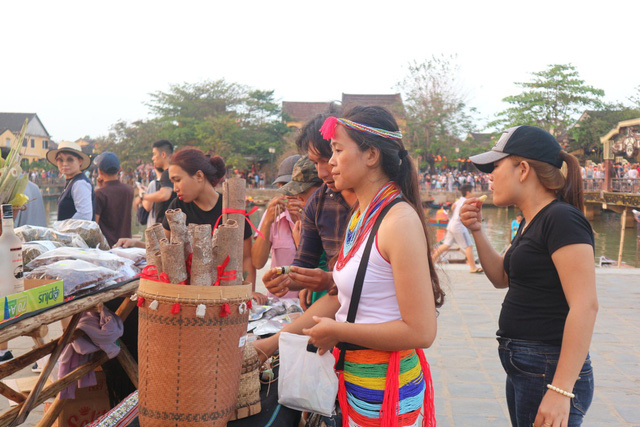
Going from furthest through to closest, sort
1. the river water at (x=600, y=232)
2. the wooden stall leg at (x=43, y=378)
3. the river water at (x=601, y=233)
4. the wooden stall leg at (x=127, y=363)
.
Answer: the river water at (x=600, y=232)
the river water at (x=601, y=233)
the wooden stall leg at (x=127, y=363)
the wooden stall leg at (x=43, y=378)

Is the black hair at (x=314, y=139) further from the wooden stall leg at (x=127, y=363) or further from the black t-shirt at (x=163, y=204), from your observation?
the black t-shirt at (x=163, y=204)

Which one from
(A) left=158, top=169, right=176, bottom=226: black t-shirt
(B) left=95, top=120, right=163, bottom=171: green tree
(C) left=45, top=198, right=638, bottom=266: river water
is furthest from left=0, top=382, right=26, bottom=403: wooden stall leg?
(B) left=95, top=120, right=163, bottom=171: green tree

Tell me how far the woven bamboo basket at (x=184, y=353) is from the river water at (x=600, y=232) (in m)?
12.3

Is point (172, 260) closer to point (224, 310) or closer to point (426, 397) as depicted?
point (224, 310)

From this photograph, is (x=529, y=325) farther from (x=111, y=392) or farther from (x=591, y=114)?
(x=591, y=114)

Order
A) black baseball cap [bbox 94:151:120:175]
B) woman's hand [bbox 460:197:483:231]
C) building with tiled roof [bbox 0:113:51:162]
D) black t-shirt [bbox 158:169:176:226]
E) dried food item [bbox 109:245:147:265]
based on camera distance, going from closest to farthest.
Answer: woman's hand [bbox 460:197:483:231] < dried food item [bbox 109:245:147:265] < black t-shirt [bbox 158:169:176:226] < black baseball cap [bbox 94:151:120:175] < building with tiled roof [bbox 0:113:51:162]

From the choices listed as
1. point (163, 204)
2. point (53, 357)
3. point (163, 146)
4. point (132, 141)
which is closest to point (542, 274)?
point (53, 357)

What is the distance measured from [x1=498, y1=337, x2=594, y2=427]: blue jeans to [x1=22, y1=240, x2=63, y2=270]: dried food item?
2.13m

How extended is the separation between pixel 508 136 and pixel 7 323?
1.99m

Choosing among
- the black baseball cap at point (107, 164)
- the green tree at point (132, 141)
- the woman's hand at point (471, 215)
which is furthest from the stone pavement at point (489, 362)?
the green tree at point (132, 141)

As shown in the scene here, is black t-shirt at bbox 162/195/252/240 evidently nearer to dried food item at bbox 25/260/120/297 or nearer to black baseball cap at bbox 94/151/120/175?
dried food item at bbox 25/260/120/297

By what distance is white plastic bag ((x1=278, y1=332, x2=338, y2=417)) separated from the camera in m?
1.75

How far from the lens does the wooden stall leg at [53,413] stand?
284 centimetres

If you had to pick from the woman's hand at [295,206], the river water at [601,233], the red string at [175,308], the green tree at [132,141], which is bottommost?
the river water at [601,233]
